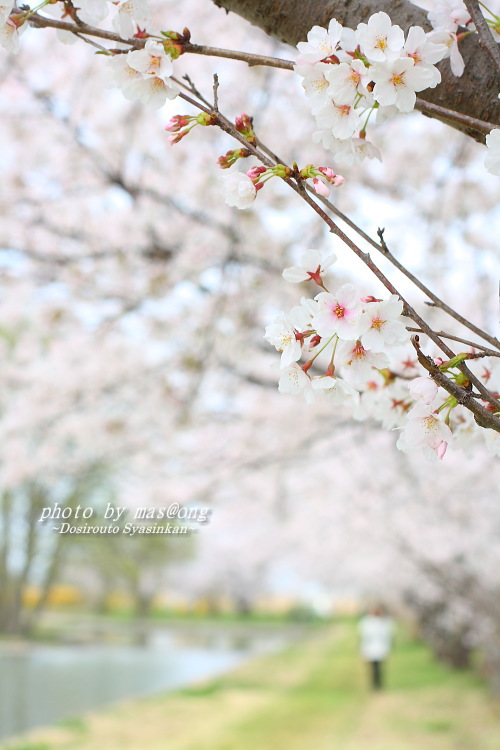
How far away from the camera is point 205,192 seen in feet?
13.3

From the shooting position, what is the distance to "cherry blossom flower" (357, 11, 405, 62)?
88cm

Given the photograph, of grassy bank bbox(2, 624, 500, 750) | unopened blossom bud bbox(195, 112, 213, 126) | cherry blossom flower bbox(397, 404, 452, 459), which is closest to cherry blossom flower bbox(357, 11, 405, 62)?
unopened blossom bud bbox(195, 112, 213, 126)

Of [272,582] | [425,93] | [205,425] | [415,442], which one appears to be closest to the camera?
[415,442]

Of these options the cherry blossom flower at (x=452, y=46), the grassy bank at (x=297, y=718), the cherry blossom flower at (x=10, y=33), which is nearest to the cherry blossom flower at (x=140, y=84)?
the cherry blossom flower at (x=10, y=33)

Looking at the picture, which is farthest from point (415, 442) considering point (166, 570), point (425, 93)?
point (166, 570)

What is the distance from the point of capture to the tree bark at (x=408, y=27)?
39.4 inches

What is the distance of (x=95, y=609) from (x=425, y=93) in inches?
1231

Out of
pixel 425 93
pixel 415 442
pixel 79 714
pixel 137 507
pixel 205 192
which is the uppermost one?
pixel 205 192

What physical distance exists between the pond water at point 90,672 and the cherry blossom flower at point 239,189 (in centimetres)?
636

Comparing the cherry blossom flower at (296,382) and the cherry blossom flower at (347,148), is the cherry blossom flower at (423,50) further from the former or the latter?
the cherry blossom flower at (296,382)

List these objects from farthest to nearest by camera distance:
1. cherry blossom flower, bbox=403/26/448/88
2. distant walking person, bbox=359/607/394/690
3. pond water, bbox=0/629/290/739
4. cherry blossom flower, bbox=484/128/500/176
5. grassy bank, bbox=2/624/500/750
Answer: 1. distant walking person, bbox=359/607/394/690
2. pond water, bbox=0/629/290/739
3. grassy bank, bbox=2/624/500/750
4. cherry blossom flower, bbox=403/26/448/88
5. cherry blossom flower, bbox=484/128/500/176

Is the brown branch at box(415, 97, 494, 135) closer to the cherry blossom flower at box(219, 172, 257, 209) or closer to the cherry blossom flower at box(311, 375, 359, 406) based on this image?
the cherry blossom flower at box(219, 172, 257, 209)

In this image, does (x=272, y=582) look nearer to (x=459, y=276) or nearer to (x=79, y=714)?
(x=79, y=714)

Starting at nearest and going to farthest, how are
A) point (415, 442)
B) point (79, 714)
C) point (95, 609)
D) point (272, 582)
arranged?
1. point (415, 442)
2. point (79, 714)
3. point (95, 609)
4. point (272, 582)
